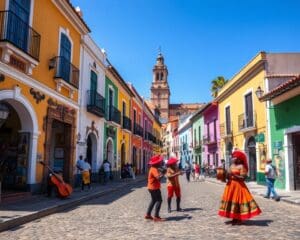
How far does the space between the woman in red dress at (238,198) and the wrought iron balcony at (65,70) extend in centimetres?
780

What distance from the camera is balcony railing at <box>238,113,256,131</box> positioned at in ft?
63.4

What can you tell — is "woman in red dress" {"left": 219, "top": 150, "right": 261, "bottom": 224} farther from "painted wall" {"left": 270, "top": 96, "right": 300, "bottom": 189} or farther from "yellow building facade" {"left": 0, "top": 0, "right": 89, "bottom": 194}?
"painted wall" {"left": 270, "top": 96, "right": 300, "bottom": 189}

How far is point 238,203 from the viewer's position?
23.6ft

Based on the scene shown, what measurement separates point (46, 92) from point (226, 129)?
15.7 m

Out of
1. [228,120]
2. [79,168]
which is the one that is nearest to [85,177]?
[79,168]

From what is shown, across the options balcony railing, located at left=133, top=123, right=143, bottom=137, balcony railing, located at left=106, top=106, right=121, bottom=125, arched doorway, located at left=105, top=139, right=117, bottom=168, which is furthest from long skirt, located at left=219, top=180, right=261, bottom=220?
balcony railing, located at left=133, top=123, right=143, bottom=137

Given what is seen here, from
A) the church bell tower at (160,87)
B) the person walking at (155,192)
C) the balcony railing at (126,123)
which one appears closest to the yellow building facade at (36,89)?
the person walking at (155,192)

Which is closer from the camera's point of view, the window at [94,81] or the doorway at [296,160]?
the doorway at [296,160]

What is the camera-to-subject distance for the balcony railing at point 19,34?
9289 millimetres

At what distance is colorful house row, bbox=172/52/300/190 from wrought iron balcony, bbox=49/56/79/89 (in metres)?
8.39

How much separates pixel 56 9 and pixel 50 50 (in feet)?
5.57

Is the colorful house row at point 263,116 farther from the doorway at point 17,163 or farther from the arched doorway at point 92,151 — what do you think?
the doorway at point 17,163

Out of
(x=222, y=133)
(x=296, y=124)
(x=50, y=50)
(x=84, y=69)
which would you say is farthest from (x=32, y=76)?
(x=222, y=133)

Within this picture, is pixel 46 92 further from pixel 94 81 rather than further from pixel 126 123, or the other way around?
pixel 126 123
